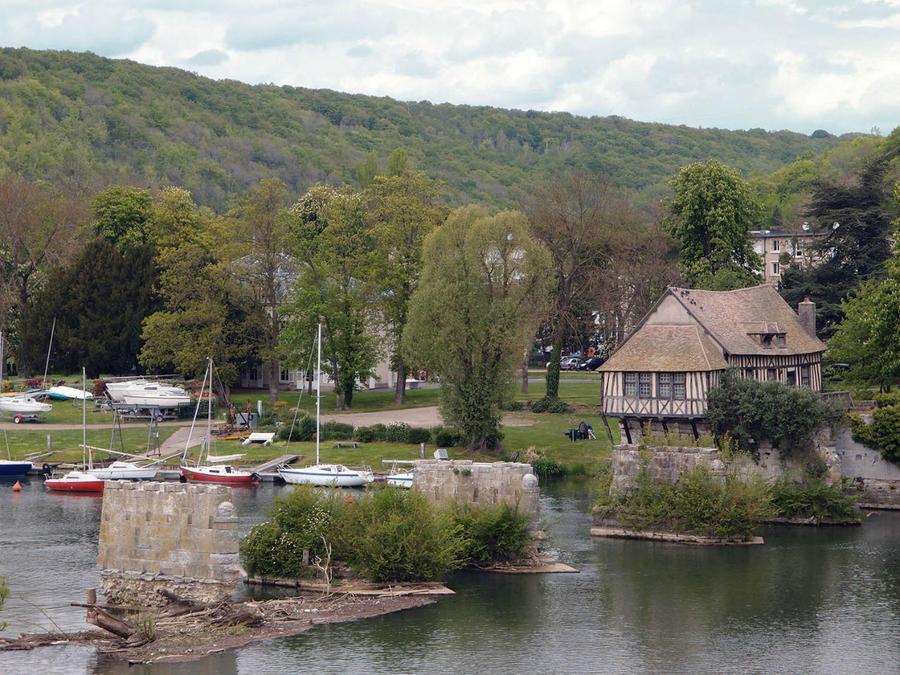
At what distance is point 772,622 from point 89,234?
7327 cm

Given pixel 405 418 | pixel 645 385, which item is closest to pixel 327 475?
pixel 405 418

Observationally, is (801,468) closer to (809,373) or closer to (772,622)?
(809,373)

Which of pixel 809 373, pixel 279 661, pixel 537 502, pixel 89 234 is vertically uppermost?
pixel 89 234

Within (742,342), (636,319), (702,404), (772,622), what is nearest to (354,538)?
(772,622)

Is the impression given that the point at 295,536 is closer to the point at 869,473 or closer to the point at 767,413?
the point at 767,413

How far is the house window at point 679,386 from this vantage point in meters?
53.5

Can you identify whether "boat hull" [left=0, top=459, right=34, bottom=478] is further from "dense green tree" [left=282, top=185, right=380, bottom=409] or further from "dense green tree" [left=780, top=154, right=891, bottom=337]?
"dense green tree" [left=780, top=154, right=891, bottom=337]

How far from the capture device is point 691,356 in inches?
2120

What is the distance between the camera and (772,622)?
3581cm

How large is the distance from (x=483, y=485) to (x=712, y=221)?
45.6 m

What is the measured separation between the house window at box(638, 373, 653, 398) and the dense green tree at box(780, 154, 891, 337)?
20.8m

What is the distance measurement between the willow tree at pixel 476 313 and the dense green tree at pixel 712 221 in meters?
20.1

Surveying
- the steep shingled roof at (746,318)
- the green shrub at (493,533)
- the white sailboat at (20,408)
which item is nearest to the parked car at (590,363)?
the steep shingled roof at (746,318)

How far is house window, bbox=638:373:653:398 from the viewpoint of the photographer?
178 feet
